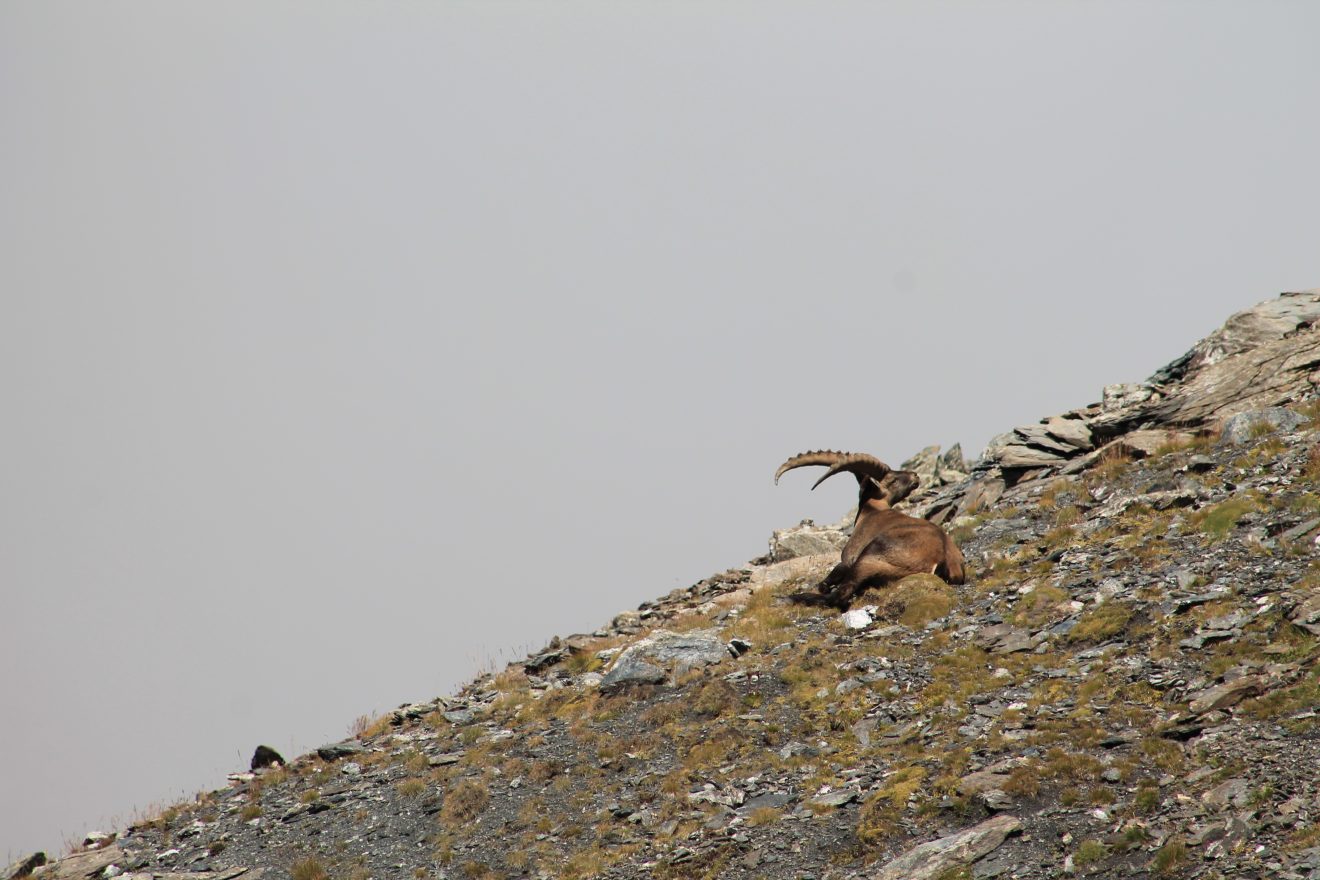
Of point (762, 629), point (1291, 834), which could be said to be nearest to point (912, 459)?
point (762, 629)

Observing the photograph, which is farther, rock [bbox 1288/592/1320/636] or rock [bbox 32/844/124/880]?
rock [bbox 32/844/124/880]

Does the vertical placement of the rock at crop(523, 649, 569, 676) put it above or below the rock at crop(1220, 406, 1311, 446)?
above

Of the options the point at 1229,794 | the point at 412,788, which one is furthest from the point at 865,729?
the point at 412,788

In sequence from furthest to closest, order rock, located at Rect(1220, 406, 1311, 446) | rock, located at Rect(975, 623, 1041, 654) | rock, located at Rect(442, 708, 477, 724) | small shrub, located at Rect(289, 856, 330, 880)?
rock, located at Rect(1220, 406, 1311, 446), rock, located at Rect(442, 708, 477, 724), rock, located at Rect(975, 623, 1041, 654), small shrub, located at Rect(289, 856, 330, 880)

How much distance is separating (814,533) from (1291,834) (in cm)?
1962

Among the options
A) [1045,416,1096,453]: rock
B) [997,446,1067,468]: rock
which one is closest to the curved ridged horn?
[997,446,1067,468]: rock

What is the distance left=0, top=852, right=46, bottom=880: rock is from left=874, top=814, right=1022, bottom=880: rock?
13.0 metres

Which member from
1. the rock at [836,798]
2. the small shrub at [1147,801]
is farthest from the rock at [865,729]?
the small shrub at [1147,801]

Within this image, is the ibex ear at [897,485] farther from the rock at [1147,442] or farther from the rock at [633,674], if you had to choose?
the rock at [633,674]

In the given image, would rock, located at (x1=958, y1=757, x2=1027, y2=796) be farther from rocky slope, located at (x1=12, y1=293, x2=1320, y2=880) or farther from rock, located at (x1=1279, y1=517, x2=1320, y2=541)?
rock, located at (x1=1279, y1=517, x2=1320, y2=541)

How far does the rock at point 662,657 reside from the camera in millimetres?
18000

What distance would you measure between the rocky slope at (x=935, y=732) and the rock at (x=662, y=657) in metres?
0.06

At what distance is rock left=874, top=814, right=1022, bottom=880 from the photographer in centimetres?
1034

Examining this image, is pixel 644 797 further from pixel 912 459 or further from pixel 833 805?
pixel 912 459
